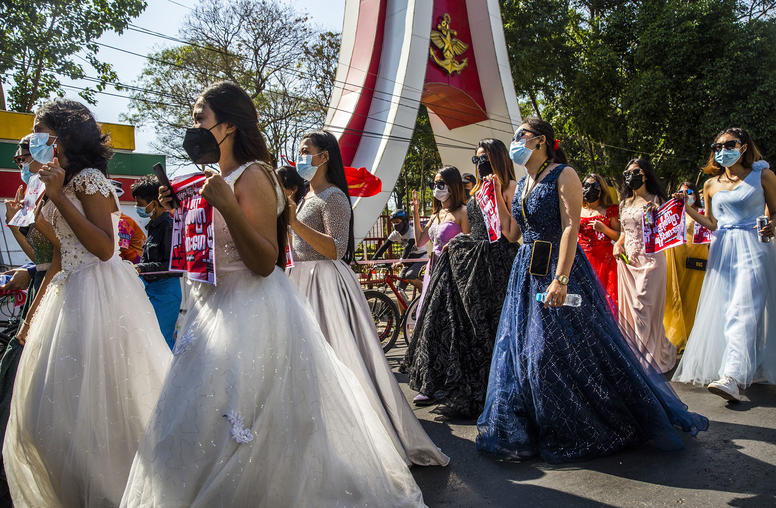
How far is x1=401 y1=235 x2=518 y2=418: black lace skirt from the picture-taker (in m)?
4.82

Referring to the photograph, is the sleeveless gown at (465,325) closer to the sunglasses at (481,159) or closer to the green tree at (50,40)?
the sunglasses at (481,159)

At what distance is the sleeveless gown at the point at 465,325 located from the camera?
482cm

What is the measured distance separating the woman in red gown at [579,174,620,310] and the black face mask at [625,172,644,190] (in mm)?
629

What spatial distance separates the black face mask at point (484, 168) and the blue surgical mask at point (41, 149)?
2.98 metres

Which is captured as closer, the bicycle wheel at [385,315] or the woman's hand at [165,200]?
the woman's hand at [165,200]

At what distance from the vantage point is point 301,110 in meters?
27.4

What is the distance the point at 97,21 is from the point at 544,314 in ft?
57.4

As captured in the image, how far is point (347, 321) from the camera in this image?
366 cm

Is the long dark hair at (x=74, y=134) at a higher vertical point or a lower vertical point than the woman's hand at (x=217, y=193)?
higher

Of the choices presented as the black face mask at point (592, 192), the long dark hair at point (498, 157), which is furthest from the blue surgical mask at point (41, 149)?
the black face mask at point (592, 192)

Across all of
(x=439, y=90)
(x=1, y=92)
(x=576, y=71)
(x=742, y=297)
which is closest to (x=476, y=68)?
(x=439, y=90)

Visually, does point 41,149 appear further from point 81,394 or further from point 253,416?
point 253,416

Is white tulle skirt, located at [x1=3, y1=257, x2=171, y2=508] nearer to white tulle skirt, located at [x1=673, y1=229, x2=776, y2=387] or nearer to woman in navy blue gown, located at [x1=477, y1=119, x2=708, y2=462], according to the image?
woman in navy blue gown, located at [x1=477, y1=119, x2=708, y2=462]

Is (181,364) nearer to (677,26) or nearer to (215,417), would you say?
(215,417)
